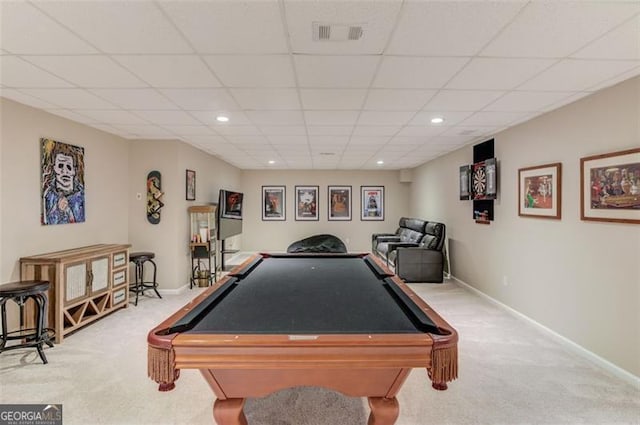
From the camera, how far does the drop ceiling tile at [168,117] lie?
340cm

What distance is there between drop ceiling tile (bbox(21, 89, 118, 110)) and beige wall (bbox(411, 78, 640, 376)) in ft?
15.0

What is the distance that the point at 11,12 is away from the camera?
1642mm

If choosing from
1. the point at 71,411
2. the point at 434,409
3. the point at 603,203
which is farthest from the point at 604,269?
the point at 71,411

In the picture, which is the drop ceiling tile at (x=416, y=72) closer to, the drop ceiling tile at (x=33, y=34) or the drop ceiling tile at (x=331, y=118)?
the drop ceiling tile at (x=331, y=118)

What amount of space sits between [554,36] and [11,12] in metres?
3.01

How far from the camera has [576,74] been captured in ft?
7.76

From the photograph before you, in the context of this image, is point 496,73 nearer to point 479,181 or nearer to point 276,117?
point 276,117

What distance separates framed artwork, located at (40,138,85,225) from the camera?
339cm

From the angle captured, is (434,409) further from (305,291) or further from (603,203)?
(603,203)

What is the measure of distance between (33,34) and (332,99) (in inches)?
83.0

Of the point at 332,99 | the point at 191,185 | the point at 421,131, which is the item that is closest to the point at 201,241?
the point at 191,185

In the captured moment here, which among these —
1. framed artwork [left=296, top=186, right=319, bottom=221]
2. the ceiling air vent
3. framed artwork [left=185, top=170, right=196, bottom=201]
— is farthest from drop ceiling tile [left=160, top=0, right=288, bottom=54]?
framed artwork [left=296, top=186, right=319, bottom=221]

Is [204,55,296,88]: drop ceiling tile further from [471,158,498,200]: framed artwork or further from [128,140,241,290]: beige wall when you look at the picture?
[471,158,498,200]: framed artwork

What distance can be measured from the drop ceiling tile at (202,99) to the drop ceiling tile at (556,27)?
2144 millimetres
